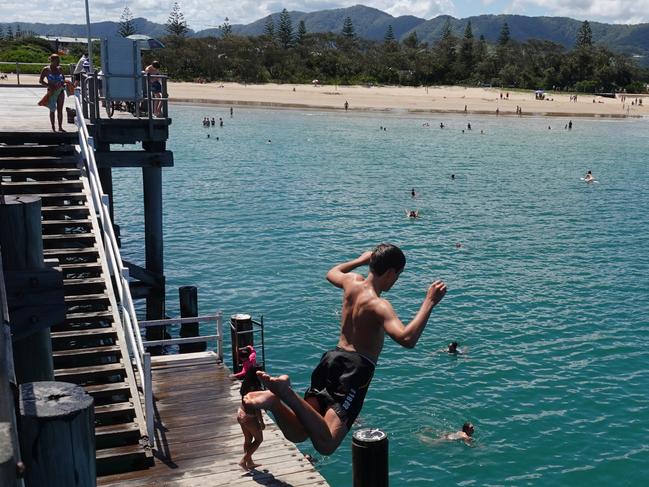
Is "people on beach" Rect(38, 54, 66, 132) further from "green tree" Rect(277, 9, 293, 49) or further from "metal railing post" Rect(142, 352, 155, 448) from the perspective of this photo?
"green tree" Rect(277, 9, 293, 49)

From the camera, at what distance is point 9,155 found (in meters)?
14.3

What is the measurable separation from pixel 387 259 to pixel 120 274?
598 cm

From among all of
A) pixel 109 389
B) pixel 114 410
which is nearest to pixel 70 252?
pixel 109 389

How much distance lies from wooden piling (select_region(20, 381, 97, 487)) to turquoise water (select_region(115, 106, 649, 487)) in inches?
383

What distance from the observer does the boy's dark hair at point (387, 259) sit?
19.7 ft

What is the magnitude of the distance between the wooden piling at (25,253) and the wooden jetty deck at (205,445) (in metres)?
4.27

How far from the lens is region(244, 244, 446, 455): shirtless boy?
5.96 meters

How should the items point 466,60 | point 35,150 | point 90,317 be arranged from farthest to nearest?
point 466,60 < point 35,150 < point 90,317

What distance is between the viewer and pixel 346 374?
6266 mm

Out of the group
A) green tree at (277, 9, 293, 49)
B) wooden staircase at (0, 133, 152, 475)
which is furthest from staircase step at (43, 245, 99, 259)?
green tree at (277, 9, 293, 49)

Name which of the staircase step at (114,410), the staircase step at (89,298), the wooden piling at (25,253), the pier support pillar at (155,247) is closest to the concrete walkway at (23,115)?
the pier support pillar at (155,247)

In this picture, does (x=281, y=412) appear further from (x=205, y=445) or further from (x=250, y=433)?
(x=205, y=445)

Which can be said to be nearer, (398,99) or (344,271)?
(344,271)

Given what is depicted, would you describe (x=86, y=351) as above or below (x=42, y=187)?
below
